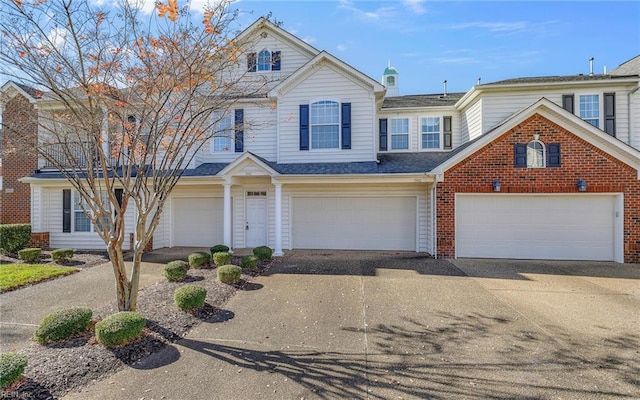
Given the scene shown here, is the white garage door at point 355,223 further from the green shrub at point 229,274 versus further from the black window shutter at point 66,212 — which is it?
the black window shutter at point 66,212

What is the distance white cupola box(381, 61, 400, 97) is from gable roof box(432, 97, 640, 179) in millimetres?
10692

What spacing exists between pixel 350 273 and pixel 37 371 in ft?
21.1

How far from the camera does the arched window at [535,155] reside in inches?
397

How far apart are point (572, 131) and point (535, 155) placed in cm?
124

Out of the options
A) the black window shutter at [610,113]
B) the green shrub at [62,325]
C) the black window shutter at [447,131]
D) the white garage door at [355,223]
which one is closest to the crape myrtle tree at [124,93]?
the green shrub at [62,325]

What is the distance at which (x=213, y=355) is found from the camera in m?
4.29

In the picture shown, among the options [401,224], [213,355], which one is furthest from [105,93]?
[401,224]

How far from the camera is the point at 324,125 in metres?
12.3

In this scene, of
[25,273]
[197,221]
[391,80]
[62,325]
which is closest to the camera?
[62,325]

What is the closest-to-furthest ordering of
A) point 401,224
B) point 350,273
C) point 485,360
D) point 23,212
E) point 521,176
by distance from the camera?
point 485,360
point 350,273
point 521,176
point 401,224
point 23,212

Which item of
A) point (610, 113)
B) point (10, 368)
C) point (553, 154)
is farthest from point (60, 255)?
point (610, 113)

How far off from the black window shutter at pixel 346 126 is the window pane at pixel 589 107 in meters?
8.89

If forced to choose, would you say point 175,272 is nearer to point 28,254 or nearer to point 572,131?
point 28,254

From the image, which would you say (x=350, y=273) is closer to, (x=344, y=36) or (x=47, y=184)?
(x=344, y=36)
